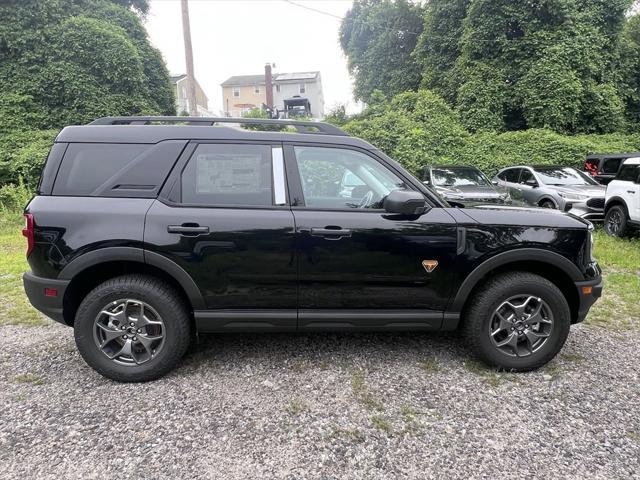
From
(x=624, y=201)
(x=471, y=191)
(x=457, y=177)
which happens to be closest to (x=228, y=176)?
(x=471, y=191)

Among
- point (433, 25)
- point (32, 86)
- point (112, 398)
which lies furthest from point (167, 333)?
point (433, 25)

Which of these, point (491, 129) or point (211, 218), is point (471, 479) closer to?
point (211, 218)

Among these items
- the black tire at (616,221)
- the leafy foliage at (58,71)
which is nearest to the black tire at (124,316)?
the black tire at (616,221)

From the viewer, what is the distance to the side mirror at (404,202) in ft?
9.41

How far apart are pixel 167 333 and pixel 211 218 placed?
895mm

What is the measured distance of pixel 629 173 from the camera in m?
7.86

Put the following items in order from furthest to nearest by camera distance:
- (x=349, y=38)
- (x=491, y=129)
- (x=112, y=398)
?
1. (x=349, y=38)
2. (x=491, y=129)
3. (x=112, y=398)

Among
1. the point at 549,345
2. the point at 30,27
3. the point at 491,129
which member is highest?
the point at 30,27

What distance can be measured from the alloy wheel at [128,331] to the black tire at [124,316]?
0.02 m

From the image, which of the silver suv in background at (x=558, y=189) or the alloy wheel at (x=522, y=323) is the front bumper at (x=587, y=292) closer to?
the alloy wheel at (x=522, y=323)

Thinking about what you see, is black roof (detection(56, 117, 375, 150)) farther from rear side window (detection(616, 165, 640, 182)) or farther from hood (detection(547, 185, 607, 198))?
hood (detection(547, 185, 607, 198))

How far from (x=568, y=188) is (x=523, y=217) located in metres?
7.37

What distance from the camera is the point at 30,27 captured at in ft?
45.6

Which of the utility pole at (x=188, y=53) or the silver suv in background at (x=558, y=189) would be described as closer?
the silver suv in background at (x=558, y=189)
